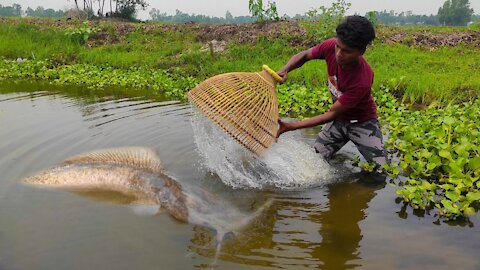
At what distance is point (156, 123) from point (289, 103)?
249 centimetres

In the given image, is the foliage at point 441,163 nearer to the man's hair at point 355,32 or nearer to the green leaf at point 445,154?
the green leaf at point 445,154

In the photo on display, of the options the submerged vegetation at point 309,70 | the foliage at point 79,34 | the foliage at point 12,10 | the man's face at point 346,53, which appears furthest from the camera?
the foliage at point 12,10

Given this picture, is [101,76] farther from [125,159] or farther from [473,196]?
[473,196]

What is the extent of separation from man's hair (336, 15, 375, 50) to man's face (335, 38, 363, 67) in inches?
1.4

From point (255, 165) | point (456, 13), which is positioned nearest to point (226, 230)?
point (255, 165)

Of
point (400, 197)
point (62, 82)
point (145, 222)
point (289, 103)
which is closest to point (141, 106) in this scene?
point (289, 103)

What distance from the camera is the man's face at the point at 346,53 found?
3719mm

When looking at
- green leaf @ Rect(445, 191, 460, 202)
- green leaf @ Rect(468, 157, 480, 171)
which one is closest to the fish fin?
green leaf @ Rect(445, 191, 460, 202)

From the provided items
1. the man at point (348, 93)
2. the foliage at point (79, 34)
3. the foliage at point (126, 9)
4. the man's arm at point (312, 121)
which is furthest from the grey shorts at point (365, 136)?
the foliage at point (126, 9)

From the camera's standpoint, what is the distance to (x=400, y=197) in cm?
405

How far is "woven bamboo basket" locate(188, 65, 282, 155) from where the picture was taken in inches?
138

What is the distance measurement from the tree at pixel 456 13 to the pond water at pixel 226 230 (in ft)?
220

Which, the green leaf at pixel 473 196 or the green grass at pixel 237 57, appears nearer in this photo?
the green leaf at pixel 473 196

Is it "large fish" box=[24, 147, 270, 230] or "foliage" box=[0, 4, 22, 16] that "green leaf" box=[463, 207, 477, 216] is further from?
"foliage" box=[0, 4, 22, 16]
